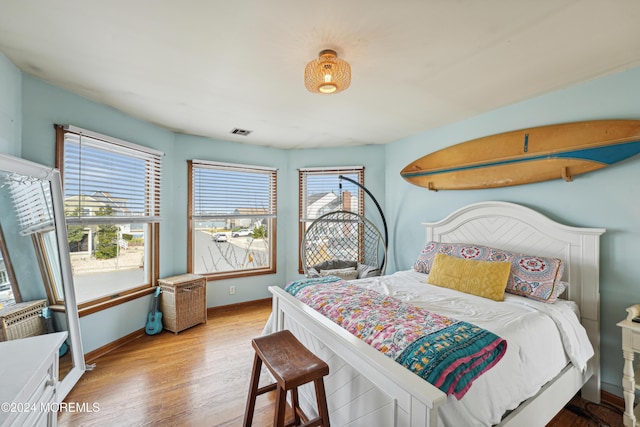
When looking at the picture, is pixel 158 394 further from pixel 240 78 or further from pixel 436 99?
pixel 436 99

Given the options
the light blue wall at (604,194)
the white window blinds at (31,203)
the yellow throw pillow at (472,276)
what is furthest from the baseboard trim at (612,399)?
the white window blinds at (31,203)

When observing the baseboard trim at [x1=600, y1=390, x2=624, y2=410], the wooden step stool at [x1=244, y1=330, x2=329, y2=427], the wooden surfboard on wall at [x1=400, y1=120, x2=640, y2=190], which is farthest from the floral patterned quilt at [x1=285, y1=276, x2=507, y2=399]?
the wooden surfboard on wall at [x1=400, y1=120, x2=640, y2=190]

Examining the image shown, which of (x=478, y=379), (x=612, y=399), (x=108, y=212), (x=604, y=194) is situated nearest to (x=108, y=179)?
(x=108, y=212)

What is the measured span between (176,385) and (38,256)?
1347mm

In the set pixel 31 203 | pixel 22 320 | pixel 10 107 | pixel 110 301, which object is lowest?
pixel 110 301

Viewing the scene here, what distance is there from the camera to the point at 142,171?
303 centimetres

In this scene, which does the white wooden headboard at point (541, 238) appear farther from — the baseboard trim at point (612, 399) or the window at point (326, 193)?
the window at point (326, 193)

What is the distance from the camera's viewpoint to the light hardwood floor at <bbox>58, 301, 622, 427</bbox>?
69.9 inches

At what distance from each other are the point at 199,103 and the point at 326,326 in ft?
7.40

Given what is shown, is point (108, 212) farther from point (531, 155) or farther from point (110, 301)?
point (531, 155)

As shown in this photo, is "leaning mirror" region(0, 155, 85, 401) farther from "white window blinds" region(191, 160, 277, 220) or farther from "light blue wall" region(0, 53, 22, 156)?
"white window blinds" region(191, 160, 277, 220)

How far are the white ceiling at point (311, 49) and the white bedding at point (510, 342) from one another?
164 cm

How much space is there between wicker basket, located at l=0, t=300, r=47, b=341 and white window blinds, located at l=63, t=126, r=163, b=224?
34.4 inches

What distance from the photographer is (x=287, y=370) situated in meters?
→ 1.28
